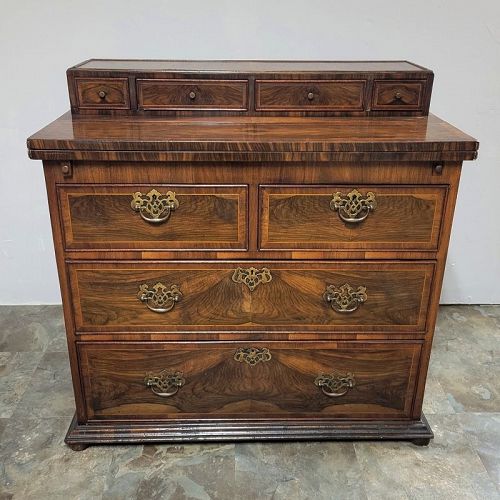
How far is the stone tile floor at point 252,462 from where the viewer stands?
147cm

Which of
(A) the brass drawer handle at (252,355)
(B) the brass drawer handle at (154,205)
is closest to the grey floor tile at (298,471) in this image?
(A) the brass drawer handle at (252,355)

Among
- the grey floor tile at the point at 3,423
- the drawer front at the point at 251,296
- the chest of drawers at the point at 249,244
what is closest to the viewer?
the chest of drawers at the point at 249,244

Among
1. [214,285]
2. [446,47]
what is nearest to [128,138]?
[214,285]

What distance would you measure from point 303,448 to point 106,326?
2.17ft

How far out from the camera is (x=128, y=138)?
129 cm

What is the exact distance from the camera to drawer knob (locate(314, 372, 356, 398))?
1.55 metres

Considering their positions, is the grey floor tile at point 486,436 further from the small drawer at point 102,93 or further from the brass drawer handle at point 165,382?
the small drawer at point 102,93

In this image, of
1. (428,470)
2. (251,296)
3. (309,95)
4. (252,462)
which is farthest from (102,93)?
(428,470)

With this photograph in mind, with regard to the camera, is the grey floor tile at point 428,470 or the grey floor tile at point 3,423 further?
the grey floor tile at point 3,423

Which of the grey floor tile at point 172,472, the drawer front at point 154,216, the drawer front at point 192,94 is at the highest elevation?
the drawer front at point 192,94

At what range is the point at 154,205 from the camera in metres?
1.32

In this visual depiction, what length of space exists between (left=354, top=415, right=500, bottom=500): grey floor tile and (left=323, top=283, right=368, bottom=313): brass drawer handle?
1.51 feet

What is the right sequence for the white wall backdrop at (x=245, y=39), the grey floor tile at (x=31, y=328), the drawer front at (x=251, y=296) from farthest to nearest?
the grey floor tile at (x=31, y=328) → the white wall backdrop at (x=245, y=39) → the drawer front at (x=251, y=296)

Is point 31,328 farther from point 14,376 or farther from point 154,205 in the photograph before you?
point 154,205
